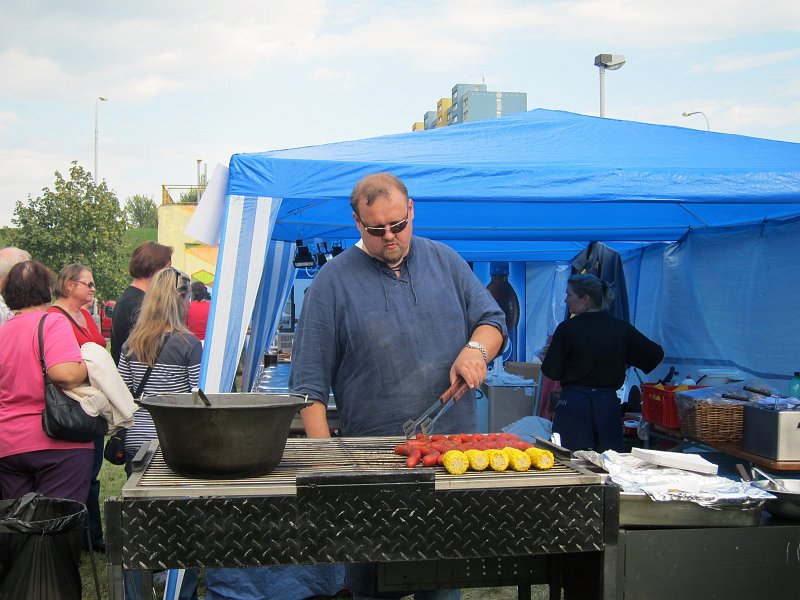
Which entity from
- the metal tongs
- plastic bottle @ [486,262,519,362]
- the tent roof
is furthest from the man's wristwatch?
plastic bottle @ [486,262,519,362]

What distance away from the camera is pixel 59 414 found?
3.42m

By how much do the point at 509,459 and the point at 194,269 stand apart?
30.2 m

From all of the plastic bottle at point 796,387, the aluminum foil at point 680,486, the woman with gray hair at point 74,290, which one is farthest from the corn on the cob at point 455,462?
the plastic bottle at point 796,387

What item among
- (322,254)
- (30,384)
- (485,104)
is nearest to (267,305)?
(322,254)

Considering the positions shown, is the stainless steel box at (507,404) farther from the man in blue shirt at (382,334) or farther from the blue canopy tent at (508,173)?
the man in blue shirt at (382,334)

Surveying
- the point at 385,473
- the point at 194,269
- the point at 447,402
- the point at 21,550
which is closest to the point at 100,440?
the point at 21,550

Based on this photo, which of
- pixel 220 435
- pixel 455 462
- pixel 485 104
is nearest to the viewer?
pixel 220 435

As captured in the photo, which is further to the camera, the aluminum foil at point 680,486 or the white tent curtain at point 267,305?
the white tent curtain at point 267,305

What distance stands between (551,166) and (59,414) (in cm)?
286

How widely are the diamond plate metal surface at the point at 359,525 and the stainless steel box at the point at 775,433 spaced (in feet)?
7.68

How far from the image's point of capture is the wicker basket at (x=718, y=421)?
4.38 meters

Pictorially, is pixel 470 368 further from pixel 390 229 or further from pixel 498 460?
pixel 390 229

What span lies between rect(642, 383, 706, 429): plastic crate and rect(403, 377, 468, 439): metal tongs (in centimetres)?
309

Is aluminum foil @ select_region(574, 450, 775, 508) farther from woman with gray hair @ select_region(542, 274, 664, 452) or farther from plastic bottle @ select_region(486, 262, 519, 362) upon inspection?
plastic bottle @ select_region(486, 262, 519, 362)
